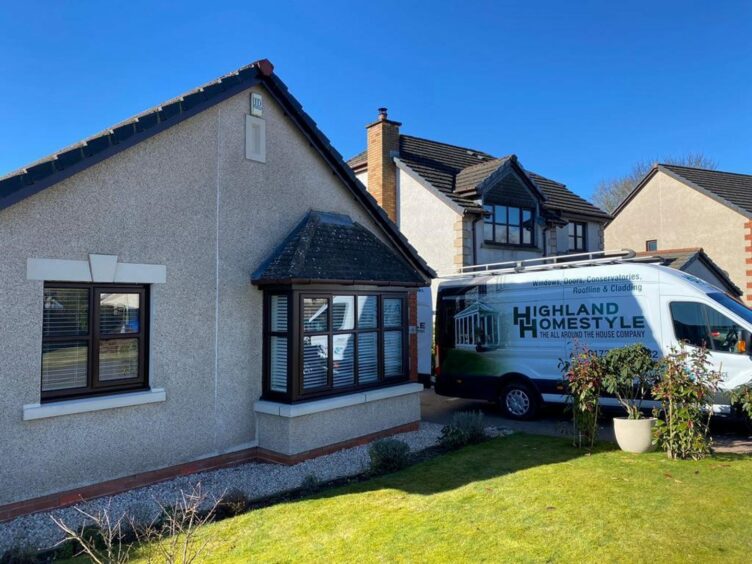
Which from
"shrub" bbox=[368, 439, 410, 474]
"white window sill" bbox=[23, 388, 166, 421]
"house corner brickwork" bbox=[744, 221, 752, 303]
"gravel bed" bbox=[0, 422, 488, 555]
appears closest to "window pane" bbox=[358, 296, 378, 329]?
"gravel bed" bbox=[0, 422, 488, 555]

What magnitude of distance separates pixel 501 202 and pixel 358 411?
11993mm

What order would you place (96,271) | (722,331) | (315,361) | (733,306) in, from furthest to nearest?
(733,306) < (722,331) < (315,361) < (96,271)

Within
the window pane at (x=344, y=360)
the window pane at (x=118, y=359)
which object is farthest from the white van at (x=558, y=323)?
the window pane at (x=118, y=359)

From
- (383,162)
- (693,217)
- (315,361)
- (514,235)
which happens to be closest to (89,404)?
(315,361)

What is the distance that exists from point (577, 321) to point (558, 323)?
39 cm

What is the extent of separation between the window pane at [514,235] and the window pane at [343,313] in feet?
37.4

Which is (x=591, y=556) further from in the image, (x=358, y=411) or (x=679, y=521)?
(x=358, y=411)

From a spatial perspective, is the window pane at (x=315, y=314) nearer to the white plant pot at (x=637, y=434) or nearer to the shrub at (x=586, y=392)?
the shrub at (x=586, y=392)

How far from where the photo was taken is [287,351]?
8203 mm

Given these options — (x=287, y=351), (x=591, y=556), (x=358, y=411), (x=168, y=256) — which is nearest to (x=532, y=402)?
(x=358, y=411)

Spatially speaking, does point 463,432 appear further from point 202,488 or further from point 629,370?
point 202,488

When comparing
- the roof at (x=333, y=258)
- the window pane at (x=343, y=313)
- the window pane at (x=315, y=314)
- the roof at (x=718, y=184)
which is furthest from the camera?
the roof at (x=718, y=184)

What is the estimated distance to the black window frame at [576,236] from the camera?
2230cm

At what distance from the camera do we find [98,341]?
22.3 feet
